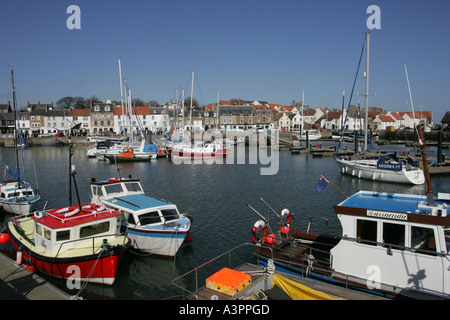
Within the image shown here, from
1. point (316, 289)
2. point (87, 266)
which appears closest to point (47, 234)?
point (87, 266)

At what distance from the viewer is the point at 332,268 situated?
1247cm

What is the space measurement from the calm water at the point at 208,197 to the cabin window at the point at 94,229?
2188 millimetres

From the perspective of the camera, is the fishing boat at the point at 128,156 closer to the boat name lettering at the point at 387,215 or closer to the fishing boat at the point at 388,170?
the fishing boat at the point at 388,170

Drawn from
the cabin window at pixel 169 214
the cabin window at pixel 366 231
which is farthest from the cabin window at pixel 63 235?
the cabin window at pixel 366 231

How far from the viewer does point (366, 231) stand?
12203 millimetres

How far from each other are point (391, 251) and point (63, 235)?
43.0ft

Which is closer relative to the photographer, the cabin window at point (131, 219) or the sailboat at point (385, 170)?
the cabin window at point (131, 219)

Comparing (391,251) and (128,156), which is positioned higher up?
(391,251)

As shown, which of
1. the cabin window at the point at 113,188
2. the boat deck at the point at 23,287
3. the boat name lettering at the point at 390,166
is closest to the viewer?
the boat deck at the point at 23,287

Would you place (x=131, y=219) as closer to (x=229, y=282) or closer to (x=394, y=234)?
(x=229, y=282)

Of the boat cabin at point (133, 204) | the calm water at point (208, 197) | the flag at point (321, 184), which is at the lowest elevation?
the calm water at point (208, 197)

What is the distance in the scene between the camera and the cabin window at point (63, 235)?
15.0m

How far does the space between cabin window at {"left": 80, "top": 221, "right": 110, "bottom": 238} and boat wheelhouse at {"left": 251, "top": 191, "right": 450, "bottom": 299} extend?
27.4 feet

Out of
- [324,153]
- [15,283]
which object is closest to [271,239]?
[15,283]
